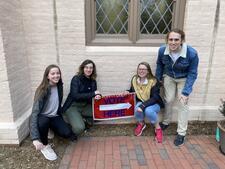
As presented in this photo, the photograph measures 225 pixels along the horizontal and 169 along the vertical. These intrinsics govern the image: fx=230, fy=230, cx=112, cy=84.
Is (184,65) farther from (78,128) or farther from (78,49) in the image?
(78,128)

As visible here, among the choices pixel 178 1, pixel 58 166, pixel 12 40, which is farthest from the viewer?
pixel 178 1

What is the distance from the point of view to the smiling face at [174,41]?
10.5 ft

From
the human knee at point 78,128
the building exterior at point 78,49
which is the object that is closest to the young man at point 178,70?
the building exterior at point 78,49

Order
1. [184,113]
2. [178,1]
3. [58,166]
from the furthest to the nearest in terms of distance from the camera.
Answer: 1. [178,1]
2. [184,113]
3. [58,166]

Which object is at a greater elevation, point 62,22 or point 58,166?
point 62,22

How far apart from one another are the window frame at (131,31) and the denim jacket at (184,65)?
51 cm

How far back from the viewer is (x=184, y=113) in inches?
140

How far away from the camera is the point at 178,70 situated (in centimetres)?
349

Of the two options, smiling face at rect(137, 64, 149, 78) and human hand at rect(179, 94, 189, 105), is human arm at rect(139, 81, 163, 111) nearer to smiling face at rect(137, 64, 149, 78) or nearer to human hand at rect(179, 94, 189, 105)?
smiling face at rect(137, 64, 149, 78)

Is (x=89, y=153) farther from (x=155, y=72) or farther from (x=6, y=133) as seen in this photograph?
(x=155, y=72)

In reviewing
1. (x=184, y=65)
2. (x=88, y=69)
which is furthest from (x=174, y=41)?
(x=88, y=69)

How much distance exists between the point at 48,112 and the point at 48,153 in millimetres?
580

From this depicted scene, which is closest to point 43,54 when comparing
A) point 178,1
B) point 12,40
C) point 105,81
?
point 12,40

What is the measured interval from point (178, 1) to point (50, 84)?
8.03 ft
